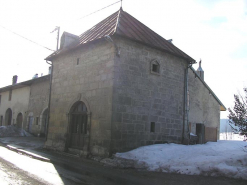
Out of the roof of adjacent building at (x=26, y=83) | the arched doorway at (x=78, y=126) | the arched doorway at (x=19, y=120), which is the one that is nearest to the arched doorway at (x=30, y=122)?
the arched doorway at (x=19, y=120)

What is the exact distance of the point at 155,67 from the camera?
12.6 m

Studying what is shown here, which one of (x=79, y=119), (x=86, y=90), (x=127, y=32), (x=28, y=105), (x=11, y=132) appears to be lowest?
(x=11, y=132)

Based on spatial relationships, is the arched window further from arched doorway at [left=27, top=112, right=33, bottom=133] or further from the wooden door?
arched doorway at [left=27, top=112, right=33, bottom=133]

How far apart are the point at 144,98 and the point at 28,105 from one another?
14.3m

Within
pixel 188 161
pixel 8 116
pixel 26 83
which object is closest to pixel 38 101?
pixel 26 83

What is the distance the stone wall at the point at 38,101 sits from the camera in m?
19.9

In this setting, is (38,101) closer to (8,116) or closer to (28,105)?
(28,105)

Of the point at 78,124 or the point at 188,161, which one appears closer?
the point at 188,161

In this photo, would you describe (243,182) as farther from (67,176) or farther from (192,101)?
(192,101)

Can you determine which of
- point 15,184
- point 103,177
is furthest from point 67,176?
point 15,184

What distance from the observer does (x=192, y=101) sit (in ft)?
53.3

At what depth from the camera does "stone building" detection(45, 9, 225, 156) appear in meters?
10.8

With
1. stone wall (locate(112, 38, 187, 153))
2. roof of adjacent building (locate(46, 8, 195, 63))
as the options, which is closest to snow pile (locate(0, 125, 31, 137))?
roof of adjacent building (locate(46, 8, 195, 63))

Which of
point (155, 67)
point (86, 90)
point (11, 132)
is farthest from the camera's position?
point (11, 132)
